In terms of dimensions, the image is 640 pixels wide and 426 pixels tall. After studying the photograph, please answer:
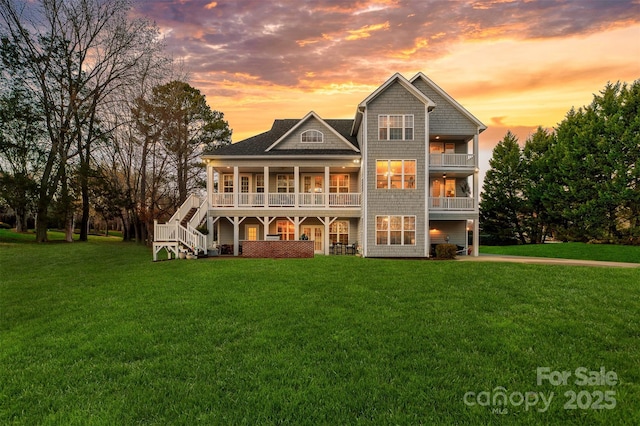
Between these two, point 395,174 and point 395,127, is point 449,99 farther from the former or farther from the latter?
point 395,174

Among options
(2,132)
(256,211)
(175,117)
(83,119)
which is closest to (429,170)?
(256,211)

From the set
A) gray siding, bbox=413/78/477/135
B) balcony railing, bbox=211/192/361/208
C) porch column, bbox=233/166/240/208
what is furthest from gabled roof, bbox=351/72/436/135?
porch column, bbox=233/166/240/208

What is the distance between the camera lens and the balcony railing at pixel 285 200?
68.3 feet

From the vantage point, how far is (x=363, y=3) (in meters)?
14.5

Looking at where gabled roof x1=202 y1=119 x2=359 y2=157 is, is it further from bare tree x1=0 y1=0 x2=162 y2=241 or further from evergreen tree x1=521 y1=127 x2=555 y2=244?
evergreen tree x1=521 y1=127 x2=555 y2=244

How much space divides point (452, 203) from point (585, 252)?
424 inches

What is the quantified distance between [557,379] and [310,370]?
3370 millimetres

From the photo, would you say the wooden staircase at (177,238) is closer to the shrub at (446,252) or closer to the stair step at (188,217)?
the stair step at (188,217)

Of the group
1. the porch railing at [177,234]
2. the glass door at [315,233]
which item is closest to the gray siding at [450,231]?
the glass door at [315,233]

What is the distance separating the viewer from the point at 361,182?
67.4 ft

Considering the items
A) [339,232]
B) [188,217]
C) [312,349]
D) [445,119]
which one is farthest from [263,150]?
[312,349]

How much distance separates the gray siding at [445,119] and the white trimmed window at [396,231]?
639cm

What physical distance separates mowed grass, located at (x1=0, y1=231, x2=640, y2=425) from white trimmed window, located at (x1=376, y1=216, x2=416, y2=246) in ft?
28.2

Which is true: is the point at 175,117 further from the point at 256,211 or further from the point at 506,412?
the point at 506,412
